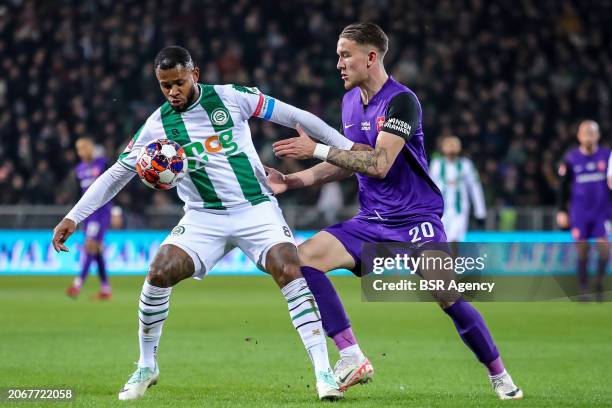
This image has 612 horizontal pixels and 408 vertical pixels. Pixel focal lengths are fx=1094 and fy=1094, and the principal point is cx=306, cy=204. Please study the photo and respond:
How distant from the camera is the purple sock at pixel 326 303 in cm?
651

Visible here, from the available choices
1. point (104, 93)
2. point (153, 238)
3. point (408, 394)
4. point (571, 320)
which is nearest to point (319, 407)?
point (408, 394)

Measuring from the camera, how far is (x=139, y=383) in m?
6.50

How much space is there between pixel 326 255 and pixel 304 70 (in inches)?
631

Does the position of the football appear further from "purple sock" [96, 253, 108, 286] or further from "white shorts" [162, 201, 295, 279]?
"purple sock" [96, 253, 108, 286]

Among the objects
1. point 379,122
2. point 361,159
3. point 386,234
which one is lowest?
point 386,234

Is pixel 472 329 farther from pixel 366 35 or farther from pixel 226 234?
pixel 366 35

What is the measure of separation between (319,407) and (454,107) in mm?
17137

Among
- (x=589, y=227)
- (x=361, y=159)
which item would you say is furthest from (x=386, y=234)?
(x=589, y=227)

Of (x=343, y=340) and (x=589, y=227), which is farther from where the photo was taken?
(x=589, y=227)

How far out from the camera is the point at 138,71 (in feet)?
72.7

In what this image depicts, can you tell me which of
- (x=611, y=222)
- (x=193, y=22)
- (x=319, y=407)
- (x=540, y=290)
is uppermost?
(x=193, y=22)

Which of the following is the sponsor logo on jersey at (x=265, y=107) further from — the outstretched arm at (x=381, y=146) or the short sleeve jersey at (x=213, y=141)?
the outstretched arm at (x=381, y=146)

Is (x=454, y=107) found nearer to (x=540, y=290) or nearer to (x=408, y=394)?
(x=540, y=290)

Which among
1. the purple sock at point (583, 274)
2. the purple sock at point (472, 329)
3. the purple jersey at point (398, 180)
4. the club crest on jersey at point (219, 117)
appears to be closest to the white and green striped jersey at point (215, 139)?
the club crest on jersey at point (219, 117)
